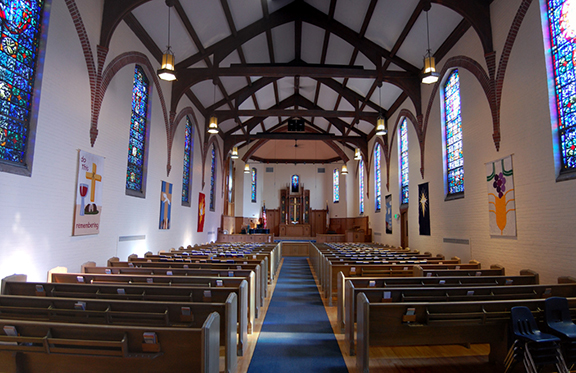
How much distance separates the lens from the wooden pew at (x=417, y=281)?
4219 mm

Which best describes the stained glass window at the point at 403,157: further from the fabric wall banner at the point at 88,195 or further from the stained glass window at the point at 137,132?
the fabric wall banner at the point at 88,195

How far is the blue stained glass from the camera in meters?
14.2

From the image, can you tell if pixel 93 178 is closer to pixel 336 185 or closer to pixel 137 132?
pixel 137 132

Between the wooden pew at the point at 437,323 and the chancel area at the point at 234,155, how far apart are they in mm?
18

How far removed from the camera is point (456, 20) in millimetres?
7395

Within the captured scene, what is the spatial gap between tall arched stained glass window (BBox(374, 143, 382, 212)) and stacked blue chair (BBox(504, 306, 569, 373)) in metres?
11.3

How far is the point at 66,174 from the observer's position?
5.12 m

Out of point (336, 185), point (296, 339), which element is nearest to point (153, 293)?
point (296, 339)

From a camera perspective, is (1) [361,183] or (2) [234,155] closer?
(2) [234,155]

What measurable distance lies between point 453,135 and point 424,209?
2.41 meters

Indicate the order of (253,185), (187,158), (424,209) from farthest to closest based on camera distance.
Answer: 1. (253,185)
2. (187,158)
3. (424,209)

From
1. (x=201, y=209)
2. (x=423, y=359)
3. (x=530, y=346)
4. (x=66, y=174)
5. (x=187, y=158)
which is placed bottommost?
(x=423, y=359)

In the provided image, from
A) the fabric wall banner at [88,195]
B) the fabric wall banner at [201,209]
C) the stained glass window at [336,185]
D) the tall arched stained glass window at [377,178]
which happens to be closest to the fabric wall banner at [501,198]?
the fabric wall banner at [88,195]

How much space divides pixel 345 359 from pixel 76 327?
8.11 ft
